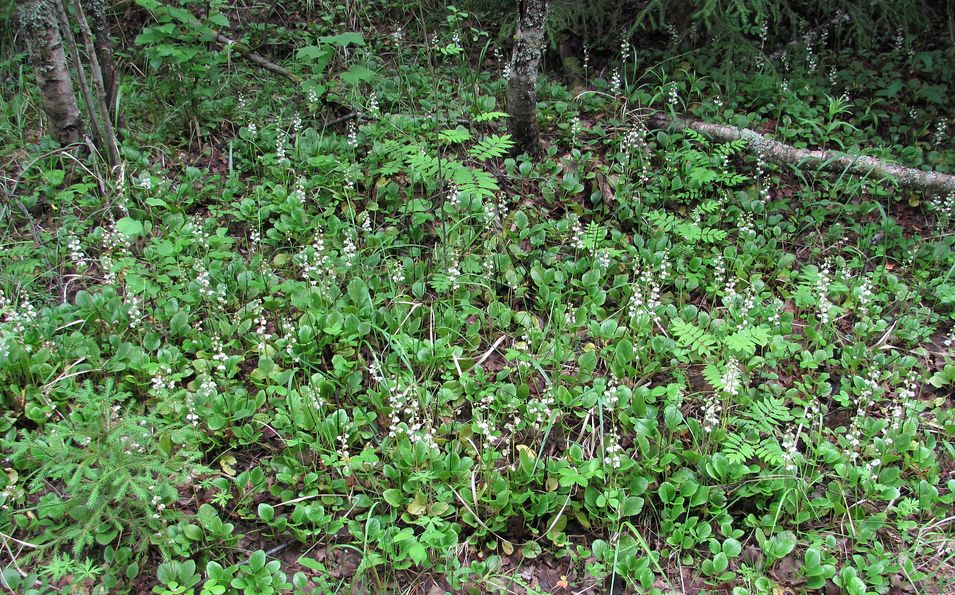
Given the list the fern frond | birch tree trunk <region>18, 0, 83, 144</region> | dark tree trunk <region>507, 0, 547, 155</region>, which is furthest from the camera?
dark tree trunk <region>507, 0, 547, 155</region>

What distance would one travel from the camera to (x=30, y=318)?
4.13 metres

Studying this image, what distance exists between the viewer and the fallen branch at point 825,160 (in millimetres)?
5551

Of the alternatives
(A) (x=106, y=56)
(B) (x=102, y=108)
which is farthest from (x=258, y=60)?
(B) (x=102, y=108)

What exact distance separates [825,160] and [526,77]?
2587 millimetres

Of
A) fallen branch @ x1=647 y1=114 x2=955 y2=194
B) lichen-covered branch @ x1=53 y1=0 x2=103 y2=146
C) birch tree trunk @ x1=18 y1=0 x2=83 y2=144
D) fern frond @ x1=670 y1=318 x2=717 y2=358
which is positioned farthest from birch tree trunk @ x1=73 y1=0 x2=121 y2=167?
fallen branch @ x1=647 y1=114 x2=955 y2=194

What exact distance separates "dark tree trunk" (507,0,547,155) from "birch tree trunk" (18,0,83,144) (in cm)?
344

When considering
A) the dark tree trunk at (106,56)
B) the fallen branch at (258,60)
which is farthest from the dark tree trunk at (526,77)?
the dark tree trunk at (106,56)

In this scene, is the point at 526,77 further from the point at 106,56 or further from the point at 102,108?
the point at 106,56

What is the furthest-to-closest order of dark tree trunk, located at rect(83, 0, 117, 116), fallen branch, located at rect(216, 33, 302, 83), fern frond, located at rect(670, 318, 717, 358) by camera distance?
1. fallen branch, located at rect(216, 33, 302, 83)
2. dark tree trunk, located at rect(83, 0, 117, 116)
3. fern frond, located at rect(670, 318, 717, 358)

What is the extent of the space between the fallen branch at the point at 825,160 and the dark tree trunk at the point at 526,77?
1277 millimetres

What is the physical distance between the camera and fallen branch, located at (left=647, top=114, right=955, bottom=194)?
5551 millimetres

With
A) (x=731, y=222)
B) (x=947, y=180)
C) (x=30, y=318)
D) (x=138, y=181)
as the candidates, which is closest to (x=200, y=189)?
(x=138, y=181)

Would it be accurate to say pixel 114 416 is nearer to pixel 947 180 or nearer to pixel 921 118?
pixel 947 180

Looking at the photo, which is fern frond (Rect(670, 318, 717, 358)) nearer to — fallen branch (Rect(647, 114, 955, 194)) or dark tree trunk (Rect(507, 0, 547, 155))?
dark tree trunk (Rect(507, 0, 547, 155))
